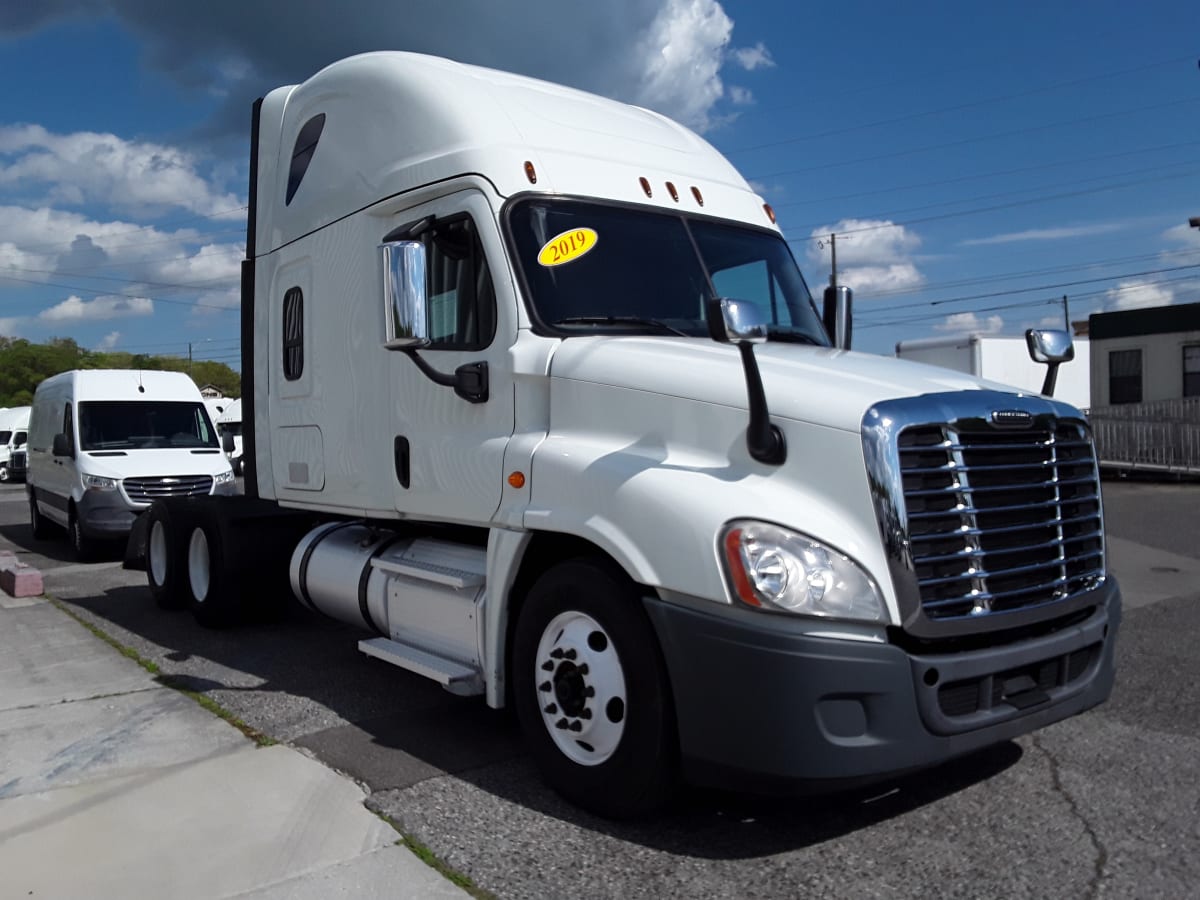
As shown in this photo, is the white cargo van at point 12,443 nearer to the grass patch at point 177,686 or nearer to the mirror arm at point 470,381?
the grass patch at point 177,686

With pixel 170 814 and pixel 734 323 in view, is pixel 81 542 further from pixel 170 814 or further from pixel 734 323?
pixel 734 323

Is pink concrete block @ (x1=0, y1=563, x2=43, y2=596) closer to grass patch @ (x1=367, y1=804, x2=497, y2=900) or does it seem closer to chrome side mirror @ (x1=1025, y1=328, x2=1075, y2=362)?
grass patch @ (x1=367, y1=804, x2=497, y2=900)

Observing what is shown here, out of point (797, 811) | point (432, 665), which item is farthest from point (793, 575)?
point (432, 665)

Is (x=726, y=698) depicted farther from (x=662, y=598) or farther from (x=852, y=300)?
(x=852, y=300)

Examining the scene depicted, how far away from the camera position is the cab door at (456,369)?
4855mm

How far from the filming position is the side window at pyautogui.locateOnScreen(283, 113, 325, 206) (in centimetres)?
663

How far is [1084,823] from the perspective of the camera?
4168mm

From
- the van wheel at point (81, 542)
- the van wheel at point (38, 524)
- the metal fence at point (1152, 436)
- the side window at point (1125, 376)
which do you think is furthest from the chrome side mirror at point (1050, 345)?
the side window at point (1125, 376)

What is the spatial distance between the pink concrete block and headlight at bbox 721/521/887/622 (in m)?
8.77

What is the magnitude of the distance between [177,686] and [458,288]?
130 inches

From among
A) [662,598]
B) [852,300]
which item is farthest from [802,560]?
[852,300]

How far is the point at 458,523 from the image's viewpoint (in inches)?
207

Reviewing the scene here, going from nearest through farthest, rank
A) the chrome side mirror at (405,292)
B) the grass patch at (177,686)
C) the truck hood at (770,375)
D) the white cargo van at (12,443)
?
1. the truck hood at (770,375)
2. the chrome side mirror at (405,292)
3. the grass patch at (177,686)
4. the white cargo van at (12,443)

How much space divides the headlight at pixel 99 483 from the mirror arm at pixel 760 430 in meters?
11.0
